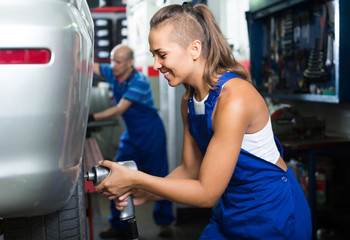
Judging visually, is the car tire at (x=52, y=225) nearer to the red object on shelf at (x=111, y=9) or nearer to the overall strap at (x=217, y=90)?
the overall strap at (x=217, y=90)

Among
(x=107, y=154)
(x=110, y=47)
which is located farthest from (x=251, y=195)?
(x=110, y=47)

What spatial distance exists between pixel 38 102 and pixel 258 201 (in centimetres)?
85

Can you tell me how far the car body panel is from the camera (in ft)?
3.28

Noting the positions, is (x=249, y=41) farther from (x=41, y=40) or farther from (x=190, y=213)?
(x=41, y=40)

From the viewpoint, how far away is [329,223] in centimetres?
350

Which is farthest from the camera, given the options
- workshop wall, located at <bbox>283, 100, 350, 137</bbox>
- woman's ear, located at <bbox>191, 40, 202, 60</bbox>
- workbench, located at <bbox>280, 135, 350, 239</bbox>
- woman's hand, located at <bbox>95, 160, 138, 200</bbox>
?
workshop wall, located at <bbox>283, 100, 350, 137</bbox>

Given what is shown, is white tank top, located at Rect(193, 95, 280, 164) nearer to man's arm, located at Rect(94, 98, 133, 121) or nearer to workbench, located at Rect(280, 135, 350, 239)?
workbench, located at Rect(280, 135, 350, 239)

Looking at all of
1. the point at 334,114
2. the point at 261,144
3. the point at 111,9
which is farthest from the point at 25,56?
the point at 111,9

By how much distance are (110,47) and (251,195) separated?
238 inches

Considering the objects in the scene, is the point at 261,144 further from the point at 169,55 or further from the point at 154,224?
the point at 154,224

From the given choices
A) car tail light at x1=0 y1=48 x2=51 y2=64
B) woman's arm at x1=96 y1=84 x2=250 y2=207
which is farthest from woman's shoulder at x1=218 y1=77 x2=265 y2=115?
car tail light at x1=0 y1=48 x2=51 y2=64

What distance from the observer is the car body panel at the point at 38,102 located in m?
1.00

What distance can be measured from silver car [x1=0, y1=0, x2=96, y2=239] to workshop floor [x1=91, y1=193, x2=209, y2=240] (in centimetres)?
243

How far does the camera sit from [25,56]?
1.01 metres
